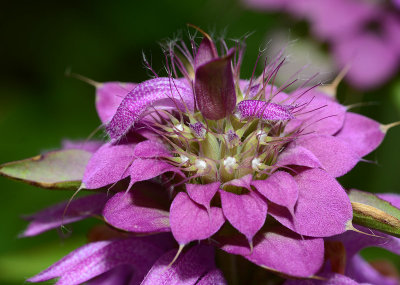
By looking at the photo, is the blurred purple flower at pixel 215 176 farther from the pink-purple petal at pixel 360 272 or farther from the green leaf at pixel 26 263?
the green leaf at pixel 26 263

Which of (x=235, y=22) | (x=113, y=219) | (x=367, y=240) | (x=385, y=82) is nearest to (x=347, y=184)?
(x=385, y=82)

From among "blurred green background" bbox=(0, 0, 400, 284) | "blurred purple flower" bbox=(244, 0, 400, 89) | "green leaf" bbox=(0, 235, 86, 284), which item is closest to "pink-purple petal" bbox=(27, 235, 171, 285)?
"green leaf" bbox=(0, 235, 86, 284)

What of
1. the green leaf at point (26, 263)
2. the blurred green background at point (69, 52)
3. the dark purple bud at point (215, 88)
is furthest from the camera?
the blurred green background at point (69, 52)

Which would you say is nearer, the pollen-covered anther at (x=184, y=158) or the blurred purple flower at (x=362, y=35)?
the pollen-covered anther at (x=184, y=158)

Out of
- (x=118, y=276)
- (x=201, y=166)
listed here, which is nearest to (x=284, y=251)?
(x=201, y=166)

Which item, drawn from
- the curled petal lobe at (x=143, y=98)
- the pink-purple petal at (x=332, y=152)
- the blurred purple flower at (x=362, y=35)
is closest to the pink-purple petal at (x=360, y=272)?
the pink-purple petal at (x=332, y=152)

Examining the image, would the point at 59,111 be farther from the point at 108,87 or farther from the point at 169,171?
the point at 169,171

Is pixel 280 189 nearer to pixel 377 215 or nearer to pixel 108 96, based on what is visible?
pixel 377 215
